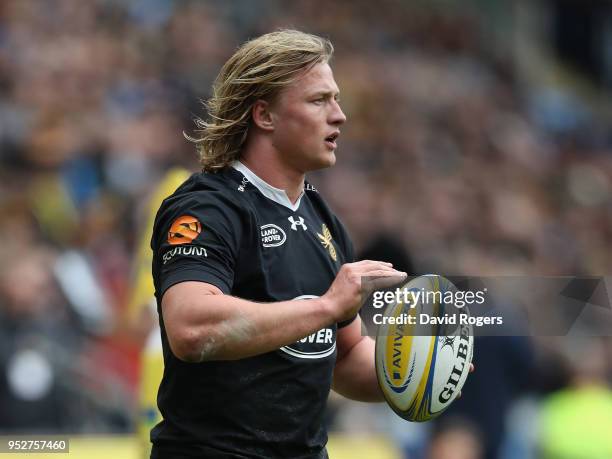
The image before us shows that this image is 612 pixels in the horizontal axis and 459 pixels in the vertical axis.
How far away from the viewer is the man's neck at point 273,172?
427 centimetres

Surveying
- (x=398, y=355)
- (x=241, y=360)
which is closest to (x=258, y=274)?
(x=241, y=360)

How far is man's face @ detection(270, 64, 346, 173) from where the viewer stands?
4.22 metres

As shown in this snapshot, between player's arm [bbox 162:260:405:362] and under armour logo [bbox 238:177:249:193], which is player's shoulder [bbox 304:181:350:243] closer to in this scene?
under armour logo [bbox 238:177:249:193]

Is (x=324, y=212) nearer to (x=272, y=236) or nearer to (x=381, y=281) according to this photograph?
(x=272, y=236)

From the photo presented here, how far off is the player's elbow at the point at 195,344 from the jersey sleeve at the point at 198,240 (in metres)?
0.16

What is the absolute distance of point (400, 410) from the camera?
13.8 ft

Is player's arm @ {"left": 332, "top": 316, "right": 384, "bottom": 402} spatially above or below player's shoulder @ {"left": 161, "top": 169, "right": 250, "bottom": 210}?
below

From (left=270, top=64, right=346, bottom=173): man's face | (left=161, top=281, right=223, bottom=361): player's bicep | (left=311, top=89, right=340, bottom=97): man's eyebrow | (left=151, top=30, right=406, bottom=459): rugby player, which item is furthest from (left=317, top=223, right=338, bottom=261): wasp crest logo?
(left=161, top=281, right=223, bottom=361): player's bicep

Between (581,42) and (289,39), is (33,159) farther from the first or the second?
(581,42)

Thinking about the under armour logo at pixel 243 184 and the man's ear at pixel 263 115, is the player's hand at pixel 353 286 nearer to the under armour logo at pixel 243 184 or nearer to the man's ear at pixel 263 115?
the under armour logo at pixel 243 184

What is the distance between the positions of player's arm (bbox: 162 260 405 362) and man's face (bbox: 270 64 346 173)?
24.8 inches

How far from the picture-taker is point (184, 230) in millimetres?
3840

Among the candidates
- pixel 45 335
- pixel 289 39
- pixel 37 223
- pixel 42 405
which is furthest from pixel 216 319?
pixel 37 223

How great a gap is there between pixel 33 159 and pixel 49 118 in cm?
54
